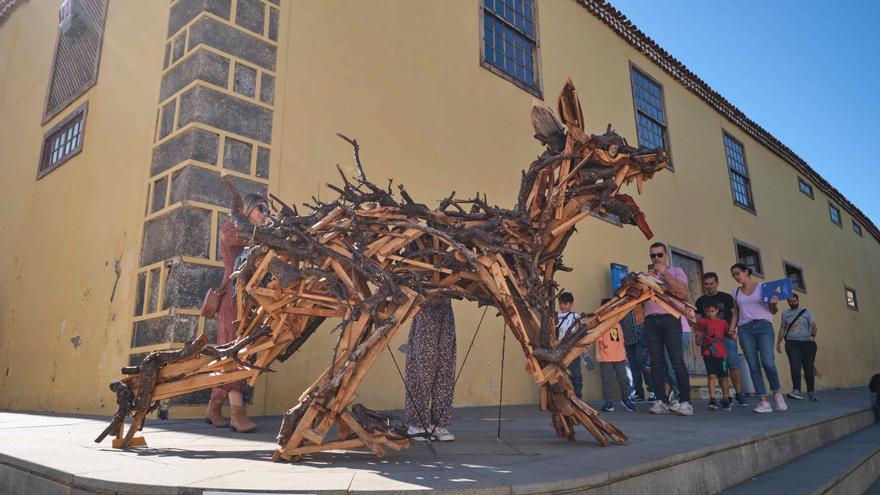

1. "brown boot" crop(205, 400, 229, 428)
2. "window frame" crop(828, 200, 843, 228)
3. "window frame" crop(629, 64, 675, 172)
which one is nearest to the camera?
"brown boot" crop(205, 400, 229, 428)

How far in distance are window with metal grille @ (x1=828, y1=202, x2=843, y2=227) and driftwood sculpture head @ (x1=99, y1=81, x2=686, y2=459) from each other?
20680 mm

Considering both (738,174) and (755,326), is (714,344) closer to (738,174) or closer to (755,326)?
(755,326)

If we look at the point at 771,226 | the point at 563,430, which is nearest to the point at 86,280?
the point at 563,430

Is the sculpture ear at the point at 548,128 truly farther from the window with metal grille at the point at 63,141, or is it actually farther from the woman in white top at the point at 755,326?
the window with metal grille at the point at 63,141

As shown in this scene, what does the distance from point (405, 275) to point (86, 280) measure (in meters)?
5.31

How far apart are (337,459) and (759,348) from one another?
540 cm

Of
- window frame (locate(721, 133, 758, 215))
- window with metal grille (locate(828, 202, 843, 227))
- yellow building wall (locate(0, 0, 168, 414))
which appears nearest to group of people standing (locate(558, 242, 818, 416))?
yellow building wall (locate(0, 0, 168, 414))

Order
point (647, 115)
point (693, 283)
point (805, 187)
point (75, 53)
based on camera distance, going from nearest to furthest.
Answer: point (75, 53), point (647, 115), point (693, 283), point (805, 187)

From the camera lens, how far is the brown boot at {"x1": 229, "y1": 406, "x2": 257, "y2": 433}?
141 inches

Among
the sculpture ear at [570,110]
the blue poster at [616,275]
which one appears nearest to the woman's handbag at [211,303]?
the sculpture ear at [570,110]

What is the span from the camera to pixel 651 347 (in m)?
5.77

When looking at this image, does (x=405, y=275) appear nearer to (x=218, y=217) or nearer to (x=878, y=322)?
(x=218, y=217)

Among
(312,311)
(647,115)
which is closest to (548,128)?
(312,311)

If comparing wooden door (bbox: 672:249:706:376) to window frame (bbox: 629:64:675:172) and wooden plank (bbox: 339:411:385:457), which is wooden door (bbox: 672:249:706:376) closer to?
window frame (bbox: 629:64:675:172)
